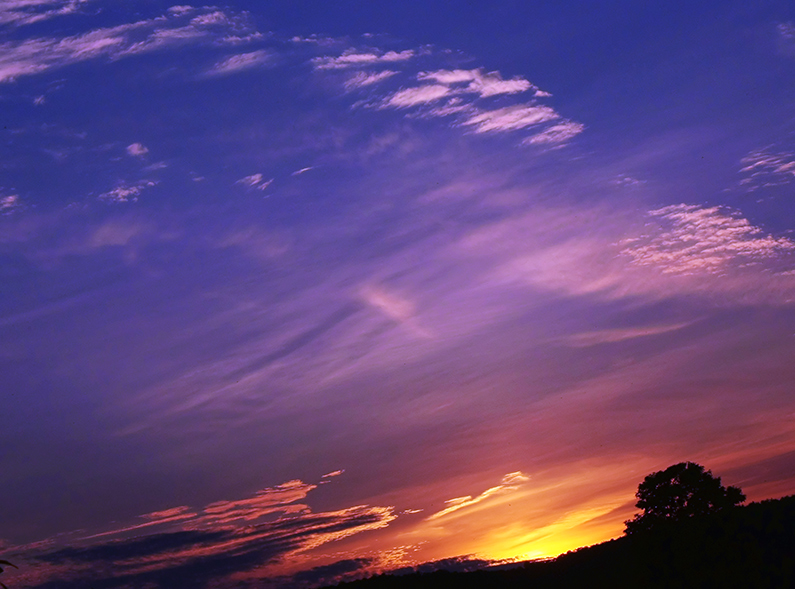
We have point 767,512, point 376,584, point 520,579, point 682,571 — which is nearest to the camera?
point 682,571

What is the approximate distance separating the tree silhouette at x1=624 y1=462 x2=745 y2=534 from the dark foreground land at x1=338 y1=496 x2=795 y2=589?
62 cm

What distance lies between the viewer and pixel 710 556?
157ft

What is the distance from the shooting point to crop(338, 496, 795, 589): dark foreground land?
4784cm

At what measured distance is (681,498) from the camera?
167 ft

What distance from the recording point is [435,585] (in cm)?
8119

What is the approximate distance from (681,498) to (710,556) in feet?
14.1

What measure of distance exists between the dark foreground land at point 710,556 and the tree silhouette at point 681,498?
0.62 metres

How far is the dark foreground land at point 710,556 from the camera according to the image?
4784 cm

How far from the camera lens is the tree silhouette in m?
50.2

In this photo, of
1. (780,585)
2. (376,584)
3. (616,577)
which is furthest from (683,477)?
(376,584)

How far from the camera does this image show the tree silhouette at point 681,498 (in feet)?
165

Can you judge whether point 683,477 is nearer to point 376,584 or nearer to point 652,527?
point 652,527

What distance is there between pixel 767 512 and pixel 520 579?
2559 cm

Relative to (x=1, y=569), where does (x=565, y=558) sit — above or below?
below
